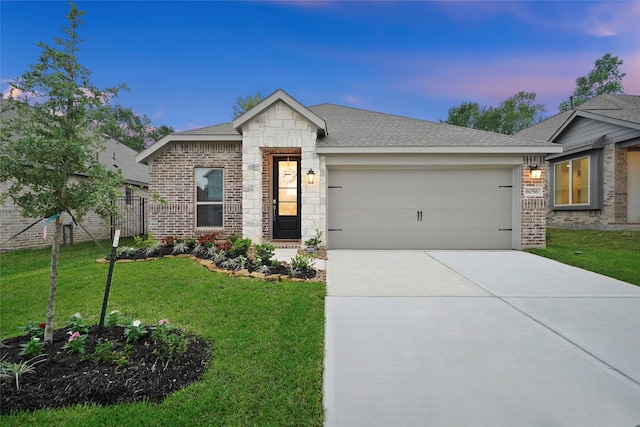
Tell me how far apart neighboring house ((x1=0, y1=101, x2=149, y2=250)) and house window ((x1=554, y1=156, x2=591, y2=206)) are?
15144mm

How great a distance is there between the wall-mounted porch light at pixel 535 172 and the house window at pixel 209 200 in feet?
29.0

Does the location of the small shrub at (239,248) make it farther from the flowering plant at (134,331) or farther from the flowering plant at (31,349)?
the flowering plant at (31,349)

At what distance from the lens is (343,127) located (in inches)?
416

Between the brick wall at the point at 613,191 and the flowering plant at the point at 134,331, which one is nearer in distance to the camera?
the flowering plant at the point at 134,331

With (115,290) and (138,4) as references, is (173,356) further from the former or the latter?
(138,4)

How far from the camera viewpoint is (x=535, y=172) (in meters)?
8.50

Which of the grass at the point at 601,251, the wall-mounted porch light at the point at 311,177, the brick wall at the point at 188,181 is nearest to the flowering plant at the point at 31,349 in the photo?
the wall-mounted porch light at the point at 311,177

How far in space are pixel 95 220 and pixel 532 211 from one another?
1567 centimetres

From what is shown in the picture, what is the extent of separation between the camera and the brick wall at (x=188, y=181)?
→ 360 inches

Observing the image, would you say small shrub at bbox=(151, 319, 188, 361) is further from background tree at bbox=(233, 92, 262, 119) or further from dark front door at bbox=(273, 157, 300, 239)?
background tree at bbox=(233, 92, 262, 119)

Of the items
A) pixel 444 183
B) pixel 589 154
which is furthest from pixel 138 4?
pixel 589 154

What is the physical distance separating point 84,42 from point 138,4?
8991 millimetres

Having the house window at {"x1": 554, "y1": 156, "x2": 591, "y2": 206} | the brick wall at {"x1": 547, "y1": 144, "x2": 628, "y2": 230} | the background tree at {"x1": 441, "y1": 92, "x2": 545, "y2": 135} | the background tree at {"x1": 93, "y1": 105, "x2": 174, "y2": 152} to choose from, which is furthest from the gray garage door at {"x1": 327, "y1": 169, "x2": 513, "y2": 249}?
the background tree at {"x1": 93, "y1": 105, "x2": 174, "y2": 152}

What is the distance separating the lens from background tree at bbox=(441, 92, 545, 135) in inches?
1298
